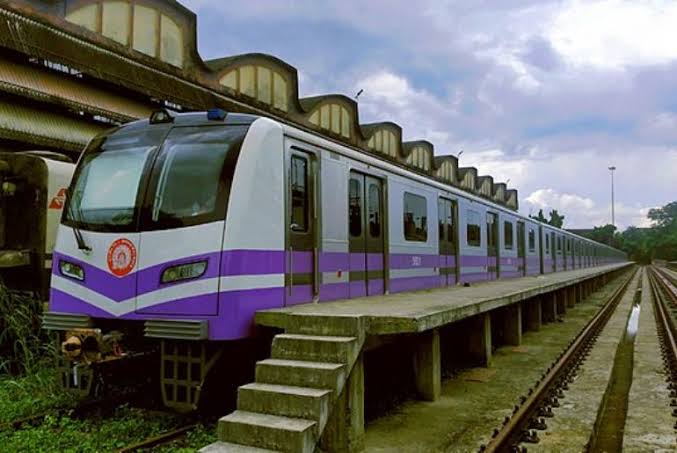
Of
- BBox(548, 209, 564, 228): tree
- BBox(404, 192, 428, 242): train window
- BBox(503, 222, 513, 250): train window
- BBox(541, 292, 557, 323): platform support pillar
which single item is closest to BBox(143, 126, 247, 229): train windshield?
BBox(404, 192, 428, 242): train window

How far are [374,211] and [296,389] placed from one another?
3.89 meters

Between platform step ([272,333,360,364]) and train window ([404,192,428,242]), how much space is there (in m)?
4.41

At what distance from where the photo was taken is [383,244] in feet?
26.5

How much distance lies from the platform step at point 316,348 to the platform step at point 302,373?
2.3 inches

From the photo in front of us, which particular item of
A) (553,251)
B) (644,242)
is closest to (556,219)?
(644,242)

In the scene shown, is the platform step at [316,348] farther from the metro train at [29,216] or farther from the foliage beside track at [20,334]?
the metro train at [29,216]

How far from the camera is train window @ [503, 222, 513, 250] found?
15328 mm

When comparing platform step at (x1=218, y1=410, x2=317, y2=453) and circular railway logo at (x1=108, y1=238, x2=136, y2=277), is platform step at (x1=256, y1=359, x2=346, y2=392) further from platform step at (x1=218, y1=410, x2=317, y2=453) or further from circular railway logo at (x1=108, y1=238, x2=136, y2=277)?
circular railway logo at (x1=108, y1=238, x2=136, y2=277)

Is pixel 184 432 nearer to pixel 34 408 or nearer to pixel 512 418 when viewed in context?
pixel 34 408

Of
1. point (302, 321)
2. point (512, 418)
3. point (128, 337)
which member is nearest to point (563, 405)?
point (512, 418)

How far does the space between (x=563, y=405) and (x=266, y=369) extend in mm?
3951

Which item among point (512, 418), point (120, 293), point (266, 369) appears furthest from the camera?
point (512, 418)

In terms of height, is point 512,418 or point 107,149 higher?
point 107,149

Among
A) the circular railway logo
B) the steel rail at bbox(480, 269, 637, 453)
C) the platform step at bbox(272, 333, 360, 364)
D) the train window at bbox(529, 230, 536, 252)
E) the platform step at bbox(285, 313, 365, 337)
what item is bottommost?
the steel rail at bbox(480, 269, 637, 453)
